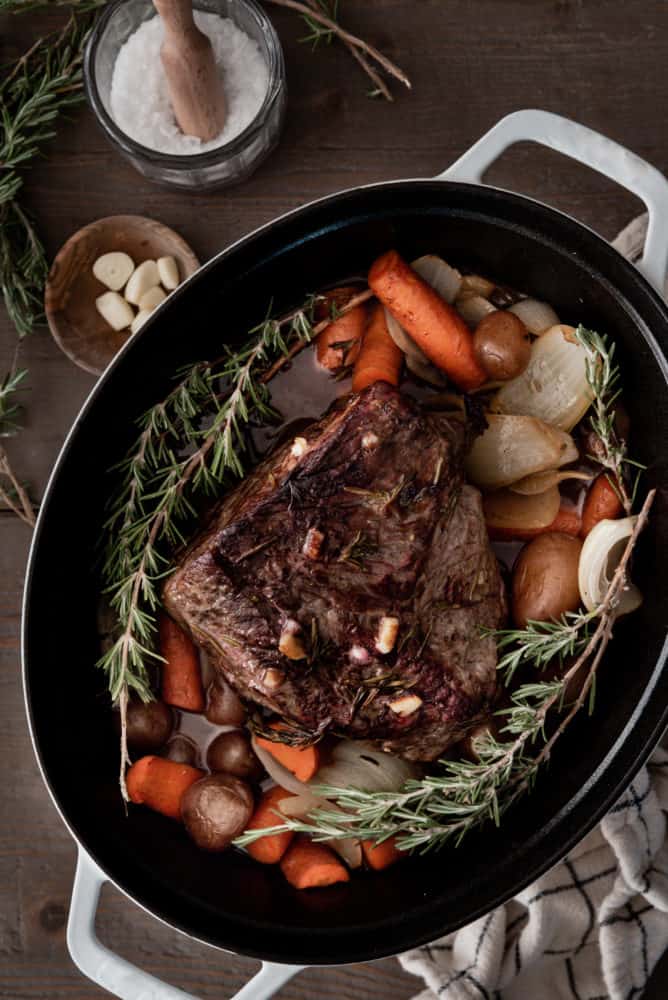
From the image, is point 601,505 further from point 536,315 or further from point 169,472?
point 169,472

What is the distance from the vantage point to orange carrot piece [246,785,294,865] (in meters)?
1.90

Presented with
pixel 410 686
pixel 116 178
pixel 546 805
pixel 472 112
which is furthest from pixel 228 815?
pixel 472 112

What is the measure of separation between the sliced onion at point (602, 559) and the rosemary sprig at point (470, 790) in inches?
1.2

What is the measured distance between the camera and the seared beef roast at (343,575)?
1641 millimetres

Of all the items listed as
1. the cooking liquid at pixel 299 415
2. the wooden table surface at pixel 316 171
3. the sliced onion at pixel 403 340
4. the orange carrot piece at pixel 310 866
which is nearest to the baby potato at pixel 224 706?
the cooking liquid at pixel 299 415

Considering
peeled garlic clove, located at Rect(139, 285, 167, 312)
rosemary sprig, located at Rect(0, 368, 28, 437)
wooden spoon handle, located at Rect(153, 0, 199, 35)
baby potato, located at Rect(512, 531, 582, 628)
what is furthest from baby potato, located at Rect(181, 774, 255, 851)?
wooden spoon handle, located at Rect(153, 0, 199, 35)

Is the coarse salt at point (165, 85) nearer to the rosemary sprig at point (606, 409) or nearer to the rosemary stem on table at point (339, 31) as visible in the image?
the rosemary stem on table at point (339, 31)

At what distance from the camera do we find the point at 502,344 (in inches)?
72.1

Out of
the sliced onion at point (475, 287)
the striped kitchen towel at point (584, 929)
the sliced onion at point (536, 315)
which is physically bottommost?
the striped kitchen towel at point (584, 929)

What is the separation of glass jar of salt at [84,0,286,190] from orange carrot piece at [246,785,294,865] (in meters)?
1.34

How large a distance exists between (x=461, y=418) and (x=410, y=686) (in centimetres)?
55

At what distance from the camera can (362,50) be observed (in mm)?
2119

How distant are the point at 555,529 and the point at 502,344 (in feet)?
1.31

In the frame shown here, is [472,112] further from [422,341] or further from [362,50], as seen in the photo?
[422,341]
